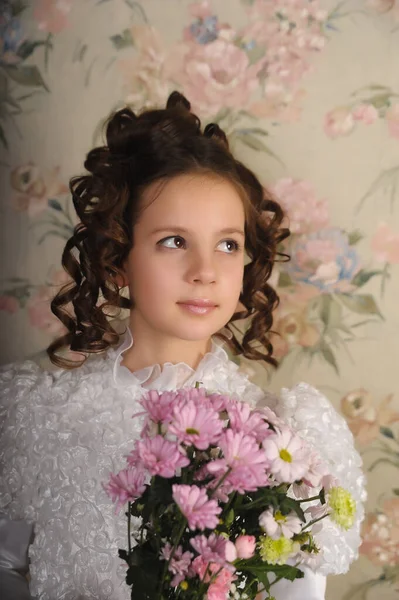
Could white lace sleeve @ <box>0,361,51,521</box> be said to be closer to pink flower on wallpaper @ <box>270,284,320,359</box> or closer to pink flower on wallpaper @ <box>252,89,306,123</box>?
pink flower on wallpaper @ <box>270,284,320,359</box>

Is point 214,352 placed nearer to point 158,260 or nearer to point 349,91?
point 158,260

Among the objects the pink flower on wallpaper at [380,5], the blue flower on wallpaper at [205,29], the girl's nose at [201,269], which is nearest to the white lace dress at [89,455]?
the girl's nose at [201,269]

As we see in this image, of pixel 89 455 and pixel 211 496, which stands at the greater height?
pixel 211 496

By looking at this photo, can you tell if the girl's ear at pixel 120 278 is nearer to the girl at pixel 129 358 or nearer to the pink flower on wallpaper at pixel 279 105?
the girl at pixel 129 358

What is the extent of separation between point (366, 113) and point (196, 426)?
941 millimetres

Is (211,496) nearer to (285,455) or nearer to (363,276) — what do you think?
(285,455)

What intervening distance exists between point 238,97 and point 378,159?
0.32 meters

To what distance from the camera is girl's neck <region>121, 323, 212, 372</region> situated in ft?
4.06

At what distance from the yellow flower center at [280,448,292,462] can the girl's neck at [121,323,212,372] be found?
458 millimetres

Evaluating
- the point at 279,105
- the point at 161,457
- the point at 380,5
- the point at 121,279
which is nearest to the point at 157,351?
the point at 121,279

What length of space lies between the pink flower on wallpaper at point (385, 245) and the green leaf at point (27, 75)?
75 centimetres

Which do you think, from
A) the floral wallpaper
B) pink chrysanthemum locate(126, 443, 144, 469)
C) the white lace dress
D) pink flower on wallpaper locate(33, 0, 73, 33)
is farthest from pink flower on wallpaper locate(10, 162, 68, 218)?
pink chrysanthemum locate(126, 443, 144, 469)

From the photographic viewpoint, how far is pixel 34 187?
1502 millimetres

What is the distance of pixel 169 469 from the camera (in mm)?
746
